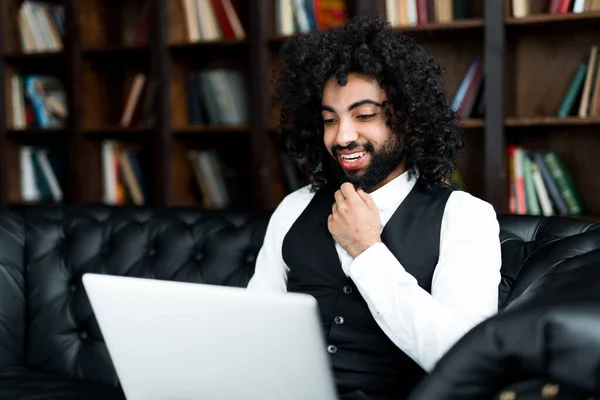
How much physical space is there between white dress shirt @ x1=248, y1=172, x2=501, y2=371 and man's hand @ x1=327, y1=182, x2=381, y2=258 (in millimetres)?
51

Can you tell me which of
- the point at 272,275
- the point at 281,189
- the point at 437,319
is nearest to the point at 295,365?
the point at 437,319

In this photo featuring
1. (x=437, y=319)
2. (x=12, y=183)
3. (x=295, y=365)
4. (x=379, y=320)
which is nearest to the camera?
(x=295, y=365)

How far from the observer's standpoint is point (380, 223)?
1580 millimetres

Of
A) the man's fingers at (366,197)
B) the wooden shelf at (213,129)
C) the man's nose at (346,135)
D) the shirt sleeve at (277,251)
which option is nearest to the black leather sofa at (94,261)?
the shirt sleeve at (277,251)

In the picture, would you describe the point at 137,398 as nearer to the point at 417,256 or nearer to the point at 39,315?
the point at 417,256

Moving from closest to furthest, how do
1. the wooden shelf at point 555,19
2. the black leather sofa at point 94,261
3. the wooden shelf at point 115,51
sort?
1. the black leather sofa at point 94,261
2. the wooden shelf at point 555,19
3. the wooden shelf at point 115,51

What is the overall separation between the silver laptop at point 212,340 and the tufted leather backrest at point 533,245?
1.77ft

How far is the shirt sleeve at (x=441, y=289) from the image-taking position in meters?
1.34

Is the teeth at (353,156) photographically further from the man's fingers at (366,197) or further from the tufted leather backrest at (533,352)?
the tufted leather backrest at (533,352)

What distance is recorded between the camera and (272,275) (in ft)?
5.90

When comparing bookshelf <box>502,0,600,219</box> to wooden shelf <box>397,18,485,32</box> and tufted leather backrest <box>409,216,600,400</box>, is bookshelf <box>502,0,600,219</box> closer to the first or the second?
wooden shelf <box>397,18,485,32</box>

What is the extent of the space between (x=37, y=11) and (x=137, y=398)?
2.90 meters

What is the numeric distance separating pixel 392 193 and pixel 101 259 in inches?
37.9

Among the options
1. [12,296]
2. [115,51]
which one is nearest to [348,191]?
[12,296]
